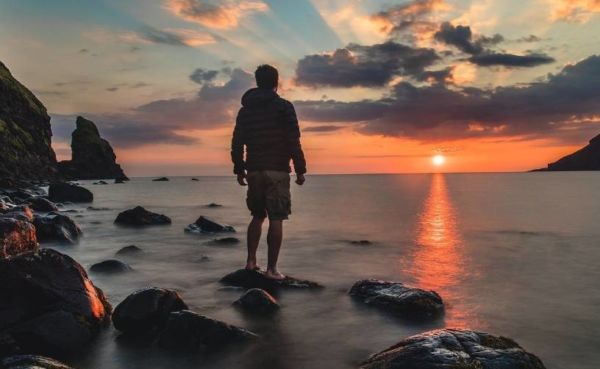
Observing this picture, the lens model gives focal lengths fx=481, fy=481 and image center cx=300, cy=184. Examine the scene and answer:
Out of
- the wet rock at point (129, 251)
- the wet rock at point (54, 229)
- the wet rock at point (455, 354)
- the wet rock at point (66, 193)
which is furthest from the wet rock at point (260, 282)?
the wet rock at point (66, 193)

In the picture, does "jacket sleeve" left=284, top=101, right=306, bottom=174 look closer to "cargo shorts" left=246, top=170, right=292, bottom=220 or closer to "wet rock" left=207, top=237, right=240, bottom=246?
"cargo shorts" left=246, top=170, right=292, bottom=220

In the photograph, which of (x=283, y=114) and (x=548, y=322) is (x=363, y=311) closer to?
(x=548, y=322)

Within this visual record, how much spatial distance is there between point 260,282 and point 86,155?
16101 centimetres

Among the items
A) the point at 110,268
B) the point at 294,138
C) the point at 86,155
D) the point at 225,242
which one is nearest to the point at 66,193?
the point at 225,242

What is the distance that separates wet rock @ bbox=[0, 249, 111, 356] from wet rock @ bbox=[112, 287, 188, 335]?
1.15ft

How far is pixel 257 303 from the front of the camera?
7.11m

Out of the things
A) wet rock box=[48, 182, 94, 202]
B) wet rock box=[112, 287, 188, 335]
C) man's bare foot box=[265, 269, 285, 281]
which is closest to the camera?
wet rock box=[112, 287, 188, 335]

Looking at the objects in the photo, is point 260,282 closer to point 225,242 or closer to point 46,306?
point 46,306

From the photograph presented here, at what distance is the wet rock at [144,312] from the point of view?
5.97 m

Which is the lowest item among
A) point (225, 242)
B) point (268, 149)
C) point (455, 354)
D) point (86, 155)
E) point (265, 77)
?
point (225, 242)

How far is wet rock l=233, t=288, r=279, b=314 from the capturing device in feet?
23.1

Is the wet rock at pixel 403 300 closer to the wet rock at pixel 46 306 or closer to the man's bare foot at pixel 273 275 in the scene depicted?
the man's bare foot at pixel 273 275

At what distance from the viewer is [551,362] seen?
5348 millimetres

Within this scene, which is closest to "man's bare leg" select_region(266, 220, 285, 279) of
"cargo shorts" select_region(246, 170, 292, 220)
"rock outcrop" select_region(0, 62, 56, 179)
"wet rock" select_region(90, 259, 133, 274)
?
"cargo shorts" select_region(246, 170, 292, 220)
